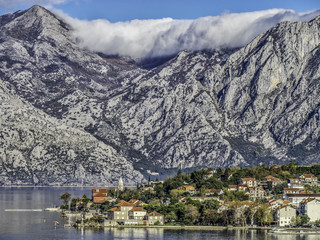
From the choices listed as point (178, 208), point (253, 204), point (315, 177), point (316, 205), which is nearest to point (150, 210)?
A: point (178, 208)

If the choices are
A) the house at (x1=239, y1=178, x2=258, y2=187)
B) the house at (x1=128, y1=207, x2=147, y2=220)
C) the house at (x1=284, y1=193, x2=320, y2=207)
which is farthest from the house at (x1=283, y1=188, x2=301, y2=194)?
the house at (x1=128, y1=207, x2=147, y2=220)

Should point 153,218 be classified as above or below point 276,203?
below

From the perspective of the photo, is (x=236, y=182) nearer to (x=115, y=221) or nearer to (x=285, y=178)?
(x=285, y=178)

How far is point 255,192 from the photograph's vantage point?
182875 mm

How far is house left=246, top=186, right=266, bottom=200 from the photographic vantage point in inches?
7121

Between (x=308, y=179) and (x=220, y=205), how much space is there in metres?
35.7

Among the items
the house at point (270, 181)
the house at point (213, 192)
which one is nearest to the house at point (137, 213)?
the house at point (213, 192)

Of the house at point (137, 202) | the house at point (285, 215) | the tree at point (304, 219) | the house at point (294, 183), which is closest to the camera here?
the tree at point (304, 219)

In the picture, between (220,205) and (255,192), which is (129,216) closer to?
(220,205)

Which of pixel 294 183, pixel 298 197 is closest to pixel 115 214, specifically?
pixel 298 197

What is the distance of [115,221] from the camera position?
16612 cm

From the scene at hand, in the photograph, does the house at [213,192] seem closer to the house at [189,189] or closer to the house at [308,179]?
the house at [189,189]

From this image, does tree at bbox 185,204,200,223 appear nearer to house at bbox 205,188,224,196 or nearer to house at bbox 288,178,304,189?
house at bbox 205,188,224,196

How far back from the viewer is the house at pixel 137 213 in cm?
16656
